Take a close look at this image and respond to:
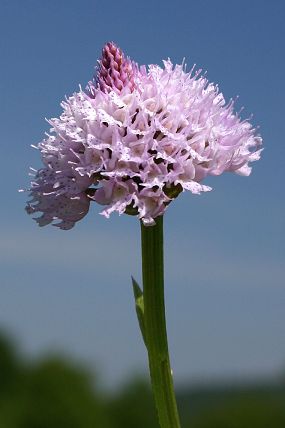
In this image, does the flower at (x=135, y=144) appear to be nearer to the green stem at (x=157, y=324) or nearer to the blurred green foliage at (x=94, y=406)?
the green stem at (x=157, y=324)

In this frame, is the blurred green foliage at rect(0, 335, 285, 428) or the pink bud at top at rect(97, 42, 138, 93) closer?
the pink bud at top at rect(97, 42, 138, 93)

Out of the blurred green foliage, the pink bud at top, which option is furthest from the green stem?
the blurred green foliage

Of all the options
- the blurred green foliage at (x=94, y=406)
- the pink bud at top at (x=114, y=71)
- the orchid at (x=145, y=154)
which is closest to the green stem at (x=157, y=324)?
the orchid at (x=145, y=154)

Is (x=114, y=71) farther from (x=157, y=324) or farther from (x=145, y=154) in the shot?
Result: (x=157, y=324)

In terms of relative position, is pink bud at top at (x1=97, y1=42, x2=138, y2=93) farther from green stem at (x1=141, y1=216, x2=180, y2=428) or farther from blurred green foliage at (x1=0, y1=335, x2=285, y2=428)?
blurred green foliage at (x1=0, y1=335, x2=285, y2=428)

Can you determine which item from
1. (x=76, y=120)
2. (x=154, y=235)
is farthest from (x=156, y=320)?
(x=76, y=120)
